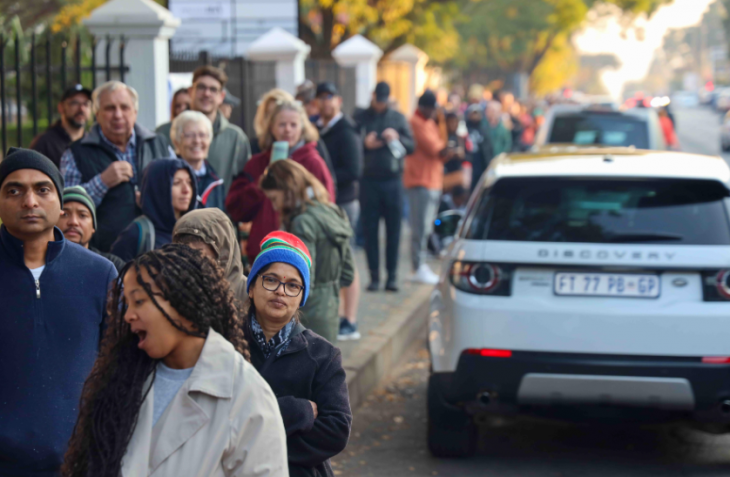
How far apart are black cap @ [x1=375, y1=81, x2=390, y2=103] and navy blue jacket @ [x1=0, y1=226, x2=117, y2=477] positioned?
20.4ft

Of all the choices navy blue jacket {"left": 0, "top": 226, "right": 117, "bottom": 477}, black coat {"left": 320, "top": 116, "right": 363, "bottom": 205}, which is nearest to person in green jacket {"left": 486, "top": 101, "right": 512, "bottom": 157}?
black coat {"left": 320, "top": 116, "right": 363, "bottom": 205}

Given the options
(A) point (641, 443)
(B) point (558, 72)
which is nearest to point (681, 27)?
(B) point (558, 72)

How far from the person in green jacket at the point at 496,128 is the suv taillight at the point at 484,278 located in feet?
29.4

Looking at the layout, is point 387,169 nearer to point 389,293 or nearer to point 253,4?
point 389,293

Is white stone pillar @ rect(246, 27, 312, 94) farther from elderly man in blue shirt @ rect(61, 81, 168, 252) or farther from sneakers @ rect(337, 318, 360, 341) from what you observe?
elderly man in blue shirt @ rect(61, 81, 168, 252)

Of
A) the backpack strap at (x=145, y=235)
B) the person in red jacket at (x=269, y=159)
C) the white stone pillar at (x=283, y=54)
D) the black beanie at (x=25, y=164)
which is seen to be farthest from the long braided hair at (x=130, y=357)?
the white stone pillar at (x=283, y=54)

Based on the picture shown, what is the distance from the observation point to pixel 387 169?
8.90m

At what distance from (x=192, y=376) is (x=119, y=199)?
324cm

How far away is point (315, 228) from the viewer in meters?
4.91

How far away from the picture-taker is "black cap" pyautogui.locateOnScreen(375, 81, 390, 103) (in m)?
8.97

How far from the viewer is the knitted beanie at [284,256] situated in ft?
9.55

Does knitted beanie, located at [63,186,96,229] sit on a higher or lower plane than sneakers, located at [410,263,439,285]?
higher

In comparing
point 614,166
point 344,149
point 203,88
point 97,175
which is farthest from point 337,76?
point 614,166

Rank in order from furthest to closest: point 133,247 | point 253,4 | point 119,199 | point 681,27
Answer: point 681,27 → point 253,4 → point 119,199 → point 133,247
